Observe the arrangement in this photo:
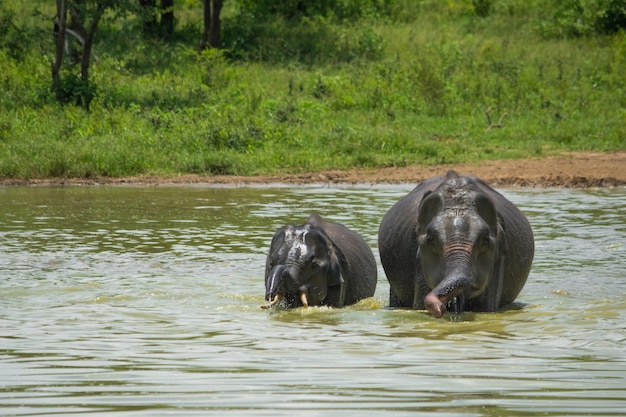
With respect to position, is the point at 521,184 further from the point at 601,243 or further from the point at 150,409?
the point at 150,409

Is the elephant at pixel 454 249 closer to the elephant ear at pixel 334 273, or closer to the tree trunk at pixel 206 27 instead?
the elephant ear at pixel 334 273

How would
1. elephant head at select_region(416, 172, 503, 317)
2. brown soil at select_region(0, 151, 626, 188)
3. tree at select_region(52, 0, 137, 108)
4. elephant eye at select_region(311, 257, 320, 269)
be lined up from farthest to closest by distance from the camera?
tree at select_region(52, 0, 137, 108) → brown soil at select_region(0, 151, 626, 188) → elephant eye at select_region(311, 257, 320, 269) → elephant head at select_region(416, 172, 503, 317)

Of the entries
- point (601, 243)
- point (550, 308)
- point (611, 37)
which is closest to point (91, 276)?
point (550, 308)

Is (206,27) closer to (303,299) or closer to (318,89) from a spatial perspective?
(318,89)

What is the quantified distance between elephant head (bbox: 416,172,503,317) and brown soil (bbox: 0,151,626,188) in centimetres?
1137

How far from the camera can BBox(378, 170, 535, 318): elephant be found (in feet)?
26.1

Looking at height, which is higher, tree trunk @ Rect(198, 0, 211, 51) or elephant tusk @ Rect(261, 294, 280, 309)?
tree trunk @ Rect(198, 0, 211, 51)

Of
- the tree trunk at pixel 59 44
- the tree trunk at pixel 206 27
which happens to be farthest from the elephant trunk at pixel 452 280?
the tree trunk at pixel 206 27

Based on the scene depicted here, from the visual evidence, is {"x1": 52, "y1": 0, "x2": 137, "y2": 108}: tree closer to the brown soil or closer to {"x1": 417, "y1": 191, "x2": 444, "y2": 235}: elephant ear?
the brown soil

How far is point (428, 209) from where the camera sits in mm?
8367

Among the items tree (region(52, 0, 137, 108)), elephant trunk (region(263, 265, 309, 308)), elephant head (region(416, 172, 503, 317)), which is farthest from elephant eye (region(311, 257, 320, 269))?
tree (region(52, 0, 137, 108))

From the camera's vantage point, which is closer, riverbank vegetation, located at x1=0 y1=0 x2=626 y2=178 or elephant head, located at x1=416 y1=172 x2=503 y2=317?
elephant head, located at x1=416 y1=172 x2=503 y2=317

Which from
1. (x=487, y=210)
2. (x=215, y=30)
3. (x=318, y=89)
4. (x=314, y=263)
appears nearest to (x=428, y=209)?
(x=487, y=210)

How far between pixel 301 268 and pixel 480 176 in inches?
458
